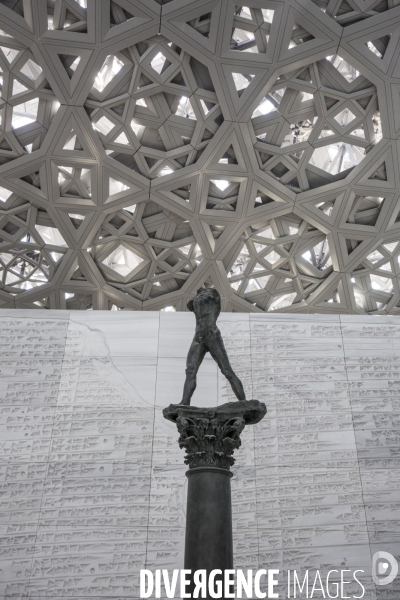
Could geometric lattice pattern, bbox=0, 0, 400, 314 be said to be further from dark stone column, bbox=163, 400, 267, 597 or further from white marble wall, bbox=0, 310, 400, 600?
dark stone column, bbox=163, 400, 267, 597

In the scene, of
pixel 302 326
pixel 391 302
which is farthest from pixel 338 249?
pixel 302 326

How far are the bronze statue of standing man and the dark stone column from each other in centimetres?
53

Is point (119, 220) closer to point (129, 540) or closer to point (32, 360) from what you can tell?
point (32, 360)

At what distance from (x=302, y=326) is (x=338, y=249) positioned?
23.1 ft

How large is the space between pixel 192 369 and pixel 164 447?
10.1 ft

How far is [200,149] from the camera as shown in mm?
15312

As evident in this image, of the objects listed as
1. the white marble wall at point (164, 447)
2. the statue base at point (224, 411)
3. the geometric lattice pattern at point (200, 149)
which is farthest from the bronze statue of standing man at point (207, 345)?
the geometric lattice pattern at point (200, 149)

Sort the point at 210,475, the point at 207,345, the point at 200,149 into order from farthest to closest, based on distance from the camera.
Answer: the point at 200,149, the point at 207,345, the point at 210,475

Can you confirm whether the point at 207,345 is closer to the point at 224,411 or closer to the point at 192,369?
the point at 192,369

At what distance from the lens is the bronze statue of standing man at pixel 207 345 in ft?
21.2

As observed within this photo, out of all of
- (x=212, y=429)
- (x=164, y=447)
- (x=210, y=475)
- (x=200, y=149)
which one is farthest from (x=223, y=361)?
(x=200, y=149)

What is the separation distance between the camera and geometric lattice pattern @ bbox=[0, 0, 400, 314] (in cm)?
1327

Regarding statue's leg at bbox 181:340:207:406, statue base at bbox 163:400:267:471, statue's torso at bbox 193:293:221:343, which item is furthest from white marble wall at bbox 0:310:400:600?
statue base at bbox 163:400:267:471

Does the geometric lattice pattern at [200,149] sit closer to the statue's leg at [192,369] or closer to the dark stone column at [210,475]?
the statue's leg at [192,369]
